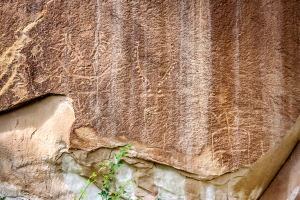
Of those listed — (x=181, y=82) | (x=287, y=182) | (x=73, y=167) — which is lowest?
(x=287, y=182)

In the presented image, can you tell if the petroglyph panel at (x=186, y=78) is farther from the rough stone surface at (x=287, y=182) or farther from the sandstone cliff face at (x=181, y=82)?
the rough stone surface at (x=287, y=182)

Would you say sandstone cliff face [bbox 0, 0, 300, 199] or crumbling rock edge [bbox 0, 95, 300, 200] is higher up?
sandstone cliff face [bbox 0, 0, 300, 199]

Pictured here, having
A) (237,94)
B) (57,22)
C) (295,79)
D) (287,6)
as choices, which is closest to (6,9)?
(57,22)

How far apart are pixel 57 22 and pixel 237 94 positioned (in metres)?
1.55

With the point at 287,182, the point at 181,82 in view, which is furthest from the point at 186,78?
the point at 287,182

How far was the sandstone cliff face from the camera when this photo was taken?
179 centimetres

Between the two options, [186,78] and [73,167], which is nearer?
[186,78]

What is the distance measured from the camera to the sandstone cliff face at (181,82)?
1.79 meters

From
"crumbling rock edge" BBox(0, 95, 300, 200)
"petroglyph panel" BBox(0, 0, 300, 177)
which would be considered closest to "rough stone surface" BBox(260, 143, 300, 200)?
"crumbling rock edge" BBox(0, 95, 300, 200)

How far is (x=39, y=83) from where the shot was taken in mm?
1896

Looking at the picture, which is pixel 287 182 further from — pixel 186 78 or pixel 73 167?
pixel 73 167

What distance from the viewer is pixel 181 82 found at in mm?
1809

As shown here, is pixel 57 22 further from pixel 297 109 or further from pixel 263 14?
pixel 297 109

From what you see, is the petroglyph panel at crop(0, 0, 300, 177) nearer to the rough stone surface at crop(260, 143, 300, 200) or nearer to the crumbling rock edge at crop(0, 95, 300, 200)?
the crumbling rock edge at crop(0, 95, 300, 200)
